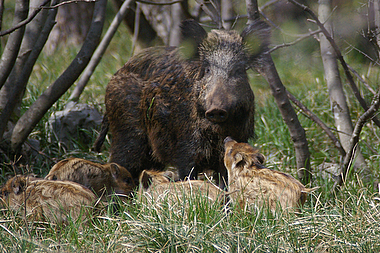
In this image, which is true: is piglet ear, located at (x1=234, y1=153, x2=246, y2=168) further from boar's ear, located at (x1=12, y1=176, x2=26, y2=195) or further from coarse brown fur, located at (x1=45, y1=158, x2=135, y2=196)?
boar's ear, located at (x1=12, y1=176, x2=26, y2=195)

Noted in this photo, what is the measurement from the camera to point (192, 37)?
3.95 meters

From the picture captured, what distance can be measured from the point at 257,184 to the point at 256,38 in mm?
1477

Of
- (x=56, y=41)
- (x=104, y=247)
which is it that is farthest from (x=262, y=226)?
(x=56, y=41)

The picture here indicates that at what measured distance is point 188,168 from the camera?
385 cm

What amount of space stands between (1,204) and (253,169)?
199cm

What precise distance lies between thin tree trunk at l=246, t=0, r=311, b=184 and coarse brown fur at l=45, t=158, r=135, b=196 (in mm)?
1584

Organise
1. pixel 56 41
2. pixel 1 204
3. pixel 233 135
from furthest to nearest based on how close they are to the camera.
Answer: pixel 56 41 → pixel 233 135 → pixel 1 204

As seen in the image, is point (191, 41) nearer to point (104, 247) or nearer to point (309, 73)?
point (104, 247)

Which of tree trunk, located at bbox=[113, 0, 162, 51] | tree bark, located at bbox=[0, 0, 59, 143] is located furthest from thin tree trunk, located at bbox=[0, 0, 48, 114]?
tree trunk, located at bbox=[113, 0, 162, 51]

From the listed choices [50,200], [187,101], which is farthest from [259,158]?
[50,200]

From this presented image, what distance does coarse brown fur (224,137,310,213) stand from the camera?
3057 mm

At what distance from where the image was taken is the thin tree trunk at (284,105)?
3809 mm

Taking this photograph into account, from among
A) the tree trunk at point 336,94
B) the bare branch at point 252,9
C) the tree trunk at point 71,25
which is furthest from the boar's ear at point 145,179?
the tree trunk at point 71,25

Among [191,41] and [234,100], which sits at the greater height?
[191,41]
